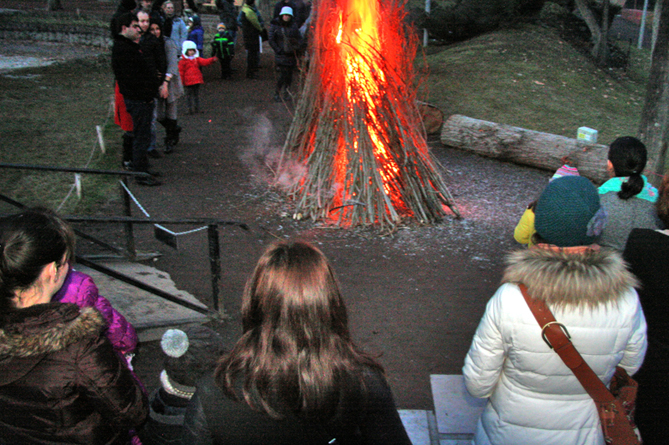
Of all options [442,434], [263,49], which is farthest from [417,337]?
[263,49]

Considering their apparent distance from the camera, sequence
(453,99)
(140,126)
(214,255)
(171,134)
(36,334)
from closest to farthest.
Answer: (36,334), (214,255), (140,126), (171,134), (453,99)

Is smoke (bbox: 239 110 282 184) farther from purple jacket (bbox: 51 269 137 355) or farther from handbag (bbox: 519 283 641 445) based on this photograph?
handbag (bbox: 519 283 641 445)

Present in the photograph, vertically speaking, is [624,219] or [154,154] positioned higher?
[624,219]

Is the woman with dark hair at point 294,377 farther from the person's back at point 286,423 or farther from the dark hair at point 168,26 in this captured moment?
the dark hair at point 168,26

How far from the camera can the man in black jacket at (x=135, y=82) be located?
20.0 ft

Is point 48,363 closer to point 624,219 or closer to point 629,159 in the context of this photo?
point 624,219

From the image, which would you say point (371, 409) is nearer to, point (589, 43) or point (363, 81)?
point (363, 81)

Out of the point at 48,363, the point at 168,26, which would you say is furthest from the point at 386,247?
the point at 168,26

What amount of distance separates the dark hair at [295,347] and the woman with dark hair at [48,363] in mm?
619

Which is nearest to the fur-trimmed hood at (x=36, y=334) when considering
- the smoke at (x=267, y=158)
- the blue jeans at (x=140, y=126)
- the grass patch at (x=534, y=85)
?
the smoke at (x=267, y=158)

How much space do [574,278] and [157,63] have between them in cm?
630

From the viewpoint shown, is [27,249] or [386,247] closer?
[27,249]

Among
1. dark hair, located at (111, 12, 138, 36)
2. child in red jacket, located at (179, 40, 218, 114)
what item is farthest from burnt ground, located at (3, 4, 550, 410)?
dark hair, located at (111, 12, 138, 36)

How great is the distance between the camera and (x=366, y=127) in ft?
19.2
